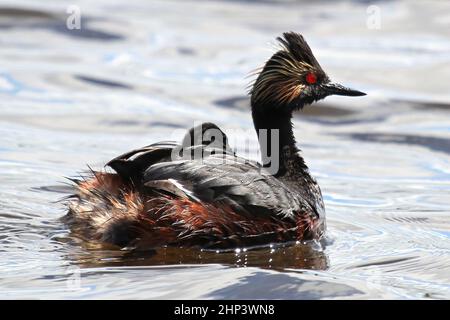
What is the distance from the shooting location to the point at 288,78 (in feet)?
25.7

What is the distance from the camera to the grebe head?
7.75 m

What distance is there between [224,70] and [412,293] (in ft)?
24.6

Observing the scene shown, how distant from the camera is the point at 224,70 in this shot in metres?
13.6

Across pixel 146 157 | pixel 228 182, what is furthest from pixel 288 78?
pixel 146 157

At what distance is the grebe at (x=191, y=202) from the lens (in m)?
6.95

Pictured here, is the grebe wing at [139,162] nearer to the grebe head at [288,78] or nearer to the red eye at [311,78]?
the grebe head at [288,78]

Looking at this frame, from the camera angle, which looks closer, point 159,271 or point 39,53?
point 159,271

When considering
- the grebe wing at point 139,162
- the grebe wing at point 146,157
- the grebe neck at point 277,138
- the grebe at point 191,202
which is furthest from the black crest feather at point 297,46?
the grebe wing at point 139,162

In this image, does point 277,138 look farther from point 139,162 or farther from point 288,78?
point 139,162

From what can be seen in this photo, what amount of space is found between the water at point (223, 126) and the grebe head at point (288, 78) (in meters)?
1.01

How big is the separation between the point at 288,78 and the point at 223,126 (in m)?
3.55
